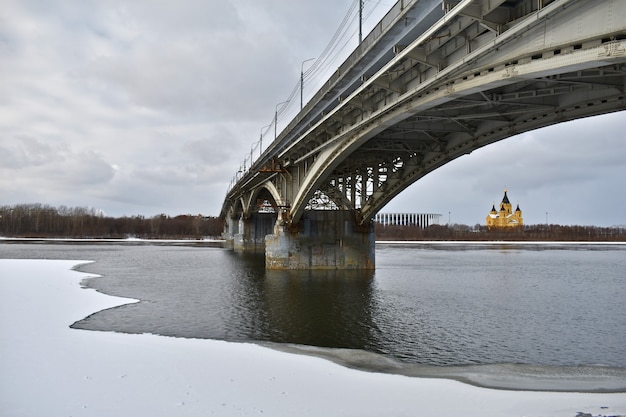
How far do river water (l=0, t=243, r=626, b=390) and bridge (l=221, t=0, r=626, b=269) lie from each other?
204 inches

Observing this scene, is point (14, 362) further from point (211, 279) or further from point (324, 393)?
point (211, 279)

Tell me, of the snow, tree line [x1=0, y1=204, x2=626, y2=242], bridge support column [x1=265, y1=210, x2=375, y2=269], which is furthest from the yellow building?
the snow

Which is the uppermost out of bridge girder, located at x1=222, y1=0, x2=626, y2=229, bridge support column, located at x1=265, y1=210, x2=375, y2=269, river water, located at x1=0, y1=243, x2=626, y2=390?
bridge girder, located at x1=222, y1=0, x2=626, y2=229

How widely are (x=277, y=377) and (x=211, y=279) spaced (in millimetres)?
20990

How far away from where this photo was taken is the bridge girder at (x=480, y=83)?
350 inches

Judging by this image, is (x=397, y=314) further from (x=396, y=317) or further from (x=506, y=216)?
(x=506, y=216)

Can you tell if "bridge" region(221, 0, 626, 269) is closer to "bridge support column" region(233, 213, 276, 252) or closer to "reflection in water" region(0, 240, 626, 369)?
"reflection in water" region(0, 240, 626, 369)

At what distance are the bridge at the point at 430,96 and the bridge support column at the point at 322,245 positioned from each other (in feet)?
0.24

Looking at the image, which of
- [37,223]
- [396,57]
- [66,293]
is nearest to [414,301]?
[396,57]

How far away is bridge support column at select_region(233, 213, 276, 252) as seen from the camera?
67375mm

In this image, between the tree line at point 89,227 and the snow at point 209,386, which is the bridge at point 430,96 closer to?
the snow at point 209,386

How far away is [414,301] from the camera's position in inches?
838

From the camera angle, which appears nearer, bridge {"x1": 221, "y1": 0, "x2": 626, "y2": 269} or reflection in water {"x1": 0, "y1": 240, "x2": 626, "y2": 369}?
bridge {"x1": 221, "y1": 0, "x2": 626, "y2": 269}

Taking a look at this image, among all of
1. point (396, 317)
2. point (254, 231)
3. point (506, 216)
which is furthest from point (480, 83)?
point (506, 216)
